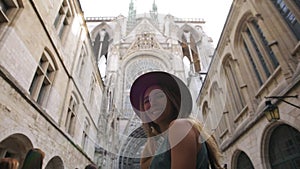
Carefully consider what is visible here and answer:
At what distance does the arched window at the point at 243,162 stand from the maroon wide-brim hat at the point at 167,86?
8.05 m

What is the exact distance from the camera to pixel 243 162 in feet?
26.5

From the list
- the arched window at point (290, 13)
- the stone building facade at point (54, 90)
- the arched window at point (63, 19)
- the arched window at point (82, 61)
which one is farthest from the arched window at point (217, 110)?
the arched window at point (63, 19)

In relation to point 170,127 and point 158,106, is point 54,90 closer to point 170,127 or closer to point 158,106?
point 158,106

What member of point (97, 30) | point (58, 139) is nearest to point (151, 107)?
point (58, 139)

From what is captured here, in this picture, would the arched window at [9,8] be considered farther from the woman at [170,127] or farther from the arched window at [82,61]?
the woman at [170,127]

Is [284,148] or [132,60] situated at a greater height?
[132,60]

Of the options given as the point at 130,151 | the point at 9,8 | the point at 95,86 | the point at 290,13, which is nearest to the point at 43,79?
the point at 9,8

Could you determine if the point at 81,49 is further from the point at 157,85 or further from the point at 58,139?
the point at 157,85

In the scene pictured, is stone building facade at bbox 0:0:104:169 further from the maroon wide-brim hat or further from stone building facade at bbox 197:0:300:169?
stone building facade at bbox 197:0:300:169

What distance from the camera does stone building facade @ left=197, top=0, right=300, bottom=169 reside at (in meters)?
5.29

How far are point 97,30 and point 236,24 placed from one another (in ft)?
90.6

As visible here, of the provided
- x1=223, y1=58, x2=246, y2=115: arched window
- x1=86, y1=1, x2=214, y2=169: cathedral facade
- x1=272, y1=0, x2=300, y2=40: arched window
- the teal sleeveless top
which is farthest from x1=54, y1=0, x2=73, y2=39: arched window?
x1=272, y1=0, x2=300, y2=40: arched window

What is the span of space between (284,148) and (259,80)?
2702mm

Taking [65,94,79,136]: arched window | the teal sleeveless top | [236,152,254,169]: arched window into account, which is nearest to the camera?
the teal sleeveless top
